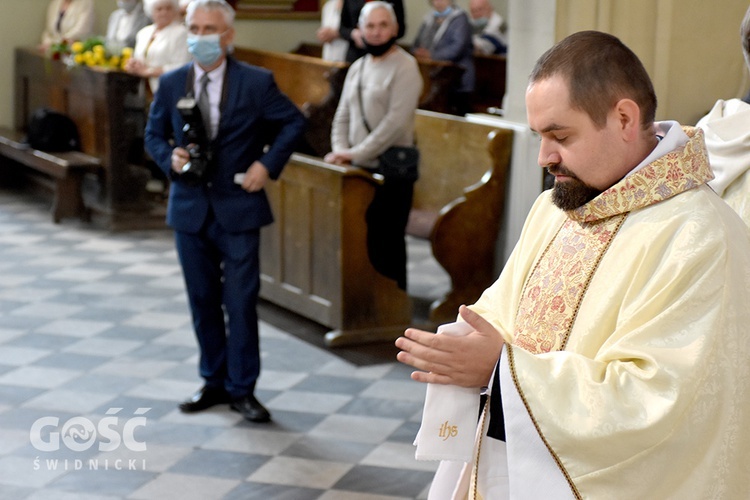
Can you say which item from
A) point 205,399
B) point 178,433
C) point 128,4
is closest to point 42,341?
point 205,399

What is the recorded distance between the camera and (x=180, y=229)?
15.1 ft

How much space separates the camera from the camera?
451 cm

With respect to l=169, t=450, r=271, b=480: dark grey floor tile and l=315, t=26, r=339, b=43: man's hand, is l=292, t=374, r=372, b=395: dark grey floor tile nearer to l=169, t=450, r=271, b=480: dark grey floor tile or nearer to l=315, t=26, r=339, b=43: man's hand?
l=169, t=450, r=271, b=480: dark grey floor tile

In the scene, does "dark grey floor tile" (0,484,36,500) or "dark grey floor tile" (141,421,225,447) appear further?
"dark grey floor tile" (141,421,225,447)

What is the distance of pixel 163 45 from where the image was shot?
902 centimetres

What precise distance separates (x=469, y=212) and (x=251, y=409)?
1979 millimetres

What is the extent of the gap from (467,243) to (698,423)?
14.4 ft

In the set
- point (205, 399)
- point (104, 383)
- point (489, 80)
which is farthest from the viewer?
A: point (489, 80)

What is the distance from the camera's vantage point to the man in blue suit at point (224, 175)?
4.59m

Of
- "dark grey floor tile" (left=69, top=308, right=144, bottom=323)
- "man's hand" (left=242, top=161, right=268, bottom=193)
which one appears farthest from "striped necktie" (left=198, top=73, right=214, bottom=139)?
"dark grey floor tile" (left=69, top=308, right=144, bottom=323)

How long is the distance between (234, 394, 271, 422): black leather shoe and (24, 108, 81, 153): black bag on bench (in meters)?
5.36

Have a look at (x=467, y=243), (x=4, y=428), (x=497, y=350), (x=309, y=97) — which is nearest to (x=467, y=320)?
(x=497, y=350)

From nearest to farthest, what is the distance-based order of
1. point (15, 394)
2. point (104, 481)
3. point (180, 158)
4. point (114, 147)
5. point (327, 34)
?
point (104, 481)
point (180, 158)
point (15, 394)
point (114, 147)
point (327, 34)
